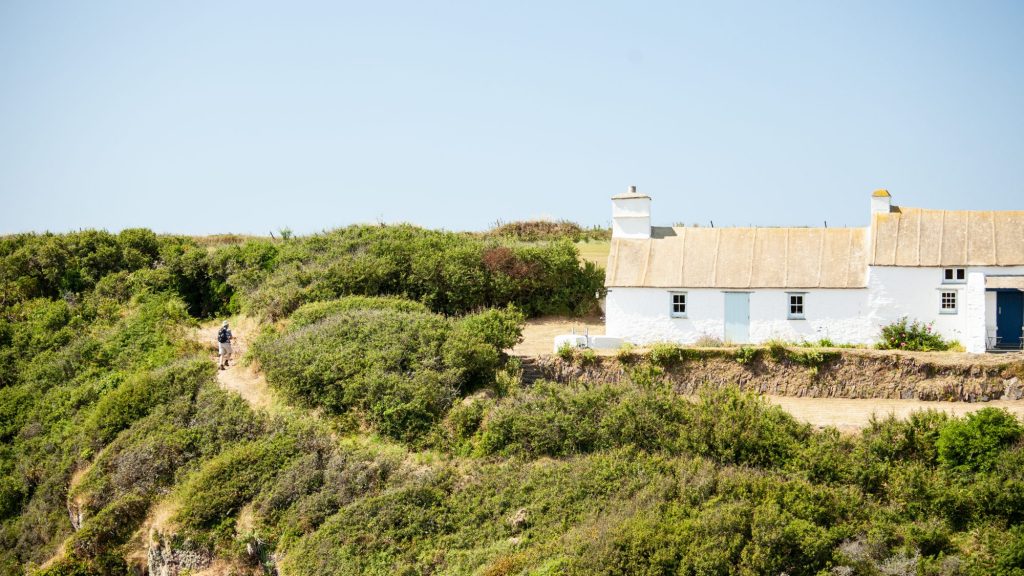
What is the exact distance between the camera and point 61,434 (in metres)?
23.3

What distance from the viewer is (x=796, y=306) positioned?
2338cm

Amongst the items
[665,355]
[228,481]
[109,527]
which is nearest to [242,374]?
[228,481]

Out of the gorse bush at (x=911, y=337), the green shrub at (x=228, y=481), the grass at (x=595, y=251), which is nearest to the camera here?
the green shrub at (x=228, y=481)

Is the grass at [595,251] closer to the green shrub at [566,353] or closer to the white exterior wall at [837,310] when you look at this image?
the white exterior wall at [837,310]

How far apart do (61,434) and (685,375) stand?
55.3ft

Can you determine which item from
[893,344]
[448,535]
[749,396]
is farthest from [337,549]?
[893,344]

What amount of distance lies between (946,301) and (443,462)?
13.9 metres

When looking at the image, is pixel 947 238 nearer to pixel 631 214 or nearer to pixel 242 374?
pixel 631 214

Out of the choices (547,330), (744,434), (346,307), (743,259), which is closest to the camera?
(744,434)

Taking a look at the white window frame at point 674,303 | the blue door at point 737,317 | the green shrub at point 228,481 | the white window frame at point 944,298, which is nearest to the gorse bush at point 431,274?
the white window frame at point 674,303

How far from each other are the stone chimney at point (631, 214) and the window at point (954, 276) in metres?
8.00

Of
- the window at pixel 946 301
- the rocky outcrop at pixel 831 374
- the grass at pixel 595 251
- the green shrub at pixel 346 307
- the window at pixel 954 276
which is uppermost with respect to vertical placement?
the grass at pixel 595 251

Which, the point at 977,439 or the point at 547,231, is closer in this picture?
the point at 977,439

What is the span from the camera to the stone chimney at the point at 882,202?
2406cm
